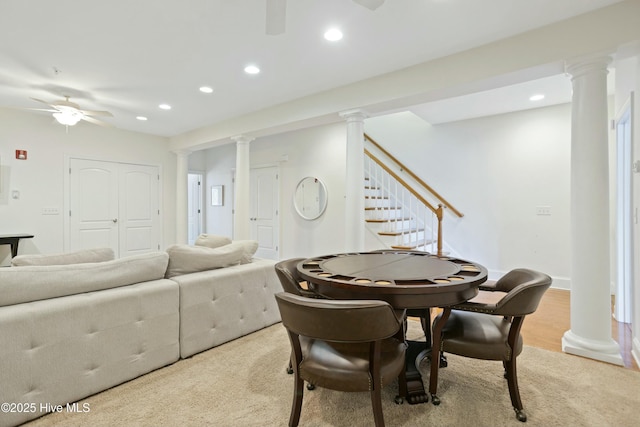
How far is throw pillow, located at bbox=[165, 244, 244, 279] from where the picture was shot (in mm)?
2561

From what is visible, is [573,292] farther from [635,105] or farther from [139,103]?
[139,103]

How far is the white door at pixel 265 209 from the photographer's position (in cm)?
632

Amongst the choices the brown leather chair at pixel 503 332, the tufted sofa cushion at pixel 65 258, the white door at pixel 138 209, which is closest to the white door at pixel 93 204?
the white door at pixel 138 209

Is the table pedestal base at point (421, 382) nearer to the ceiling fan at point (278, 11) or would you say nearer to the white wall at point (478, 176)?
the ceiling fan at point (278, 11)

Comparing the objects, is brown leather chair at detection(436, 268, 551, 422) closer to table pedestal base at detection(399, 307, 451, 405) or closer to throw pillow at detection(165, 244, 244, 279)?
table pedestal base at detection(399, 307, 451, 405)

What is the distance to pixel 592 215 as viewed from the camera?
2.40 m

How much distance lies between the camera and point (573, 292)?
252 cm

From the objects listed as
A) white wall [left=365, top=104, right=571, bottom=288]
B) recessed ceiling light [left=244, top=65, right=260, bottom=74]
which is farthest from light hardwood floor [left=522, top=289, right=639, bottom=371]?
recessed ceiling light [left=244, top=65, right=260, bottom=74]

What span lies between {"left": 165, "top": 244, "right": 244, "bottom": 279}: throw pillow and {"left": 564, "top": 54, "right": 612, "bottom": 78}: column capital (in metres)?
3.18

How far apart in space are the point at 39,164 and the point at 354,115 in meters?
5.22

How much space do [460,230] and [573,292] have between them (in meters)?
2.73

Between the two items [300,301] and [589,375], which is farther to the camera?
[589,375]

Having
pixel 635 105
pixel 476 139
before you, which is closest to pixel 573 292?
pixel 635 105

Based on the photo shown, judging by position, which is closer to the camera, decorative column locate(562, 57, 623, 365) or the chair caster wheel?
the chair caster wheel
